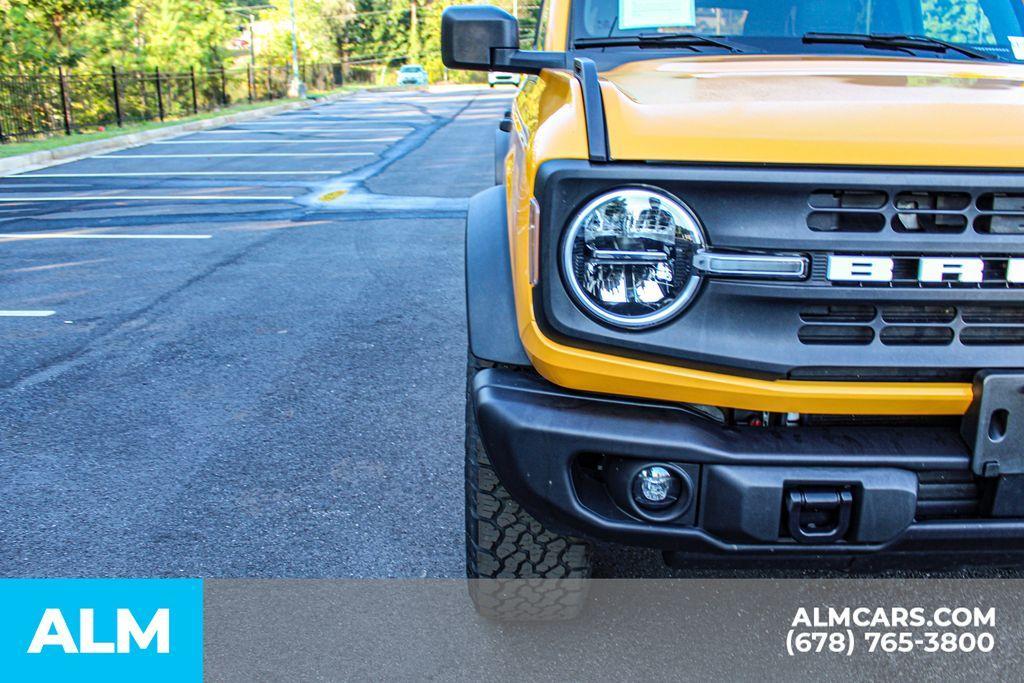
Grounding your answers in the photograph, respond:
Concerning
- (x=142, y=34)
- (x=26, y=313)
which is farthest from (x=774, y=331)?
(x=142, y=34)

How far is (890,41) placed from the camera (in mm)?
3064

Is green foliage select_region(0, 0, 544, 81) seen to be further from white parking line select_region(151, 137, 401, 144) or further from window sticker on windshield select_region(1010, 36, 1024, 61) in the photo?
white parking line select_region(151, 137, 401, 144)

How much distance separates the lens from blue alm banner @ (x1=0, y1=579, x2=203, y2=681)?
8.45ft

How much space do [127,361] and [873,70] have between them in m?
3.97

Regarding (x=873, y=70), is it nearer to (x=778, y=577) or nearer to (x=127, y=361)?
(x=778, y=577)

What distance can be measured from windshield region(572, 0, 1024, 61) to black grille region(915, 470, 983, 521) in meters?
1.53

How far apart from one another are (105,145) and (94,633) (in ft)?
55.0

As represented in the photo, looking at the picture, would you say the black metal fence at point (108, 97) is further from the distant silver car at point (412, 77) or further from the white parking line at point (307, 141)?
the distant silver car at point (412, 77)

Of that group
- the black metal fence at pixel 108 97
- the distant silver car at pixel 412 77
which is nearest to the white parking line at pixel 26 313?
the black metal fence at pixel 108 97

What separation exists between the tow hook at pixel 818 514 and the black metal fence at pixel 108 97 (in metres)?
18.2

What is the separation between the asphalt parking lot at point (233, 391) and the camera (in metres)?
3.21

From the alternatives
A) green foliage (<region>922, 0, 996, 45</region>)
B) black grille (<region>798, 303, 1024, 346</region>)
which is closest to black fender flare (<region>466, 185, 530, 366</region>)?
black grille (<region>798, 303, 1024, 346</region>)

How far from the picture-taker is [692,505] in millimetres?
2059

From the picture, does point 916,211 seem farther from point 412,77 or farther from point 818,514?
point 412,77
